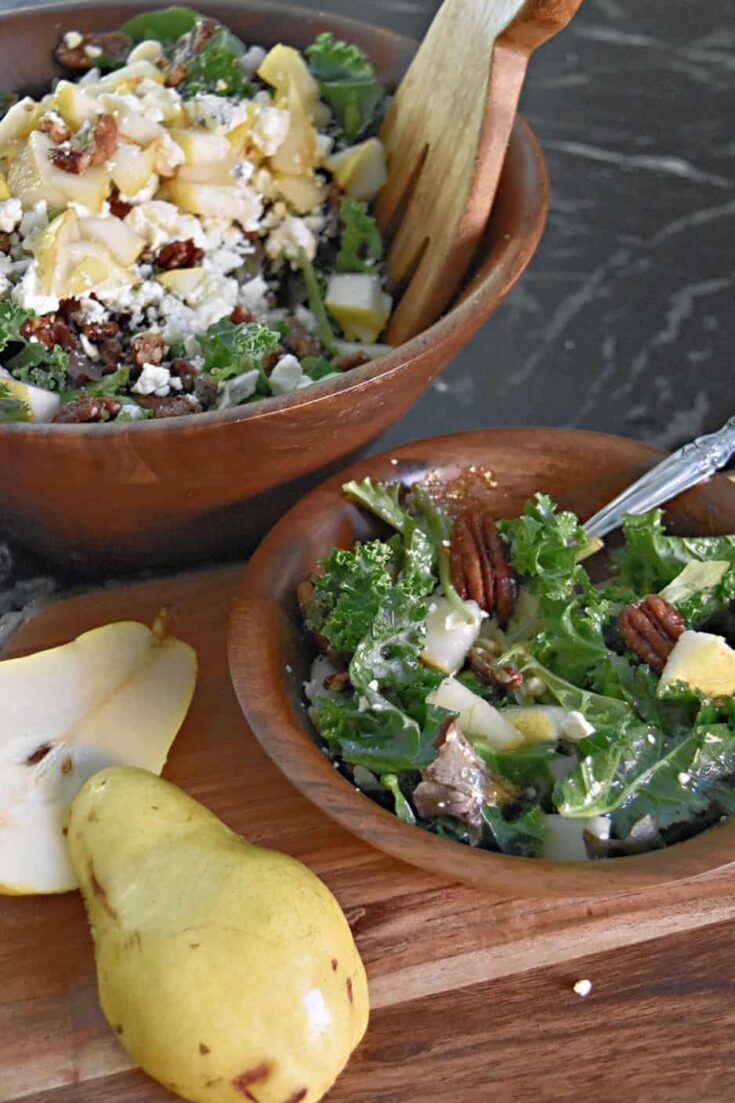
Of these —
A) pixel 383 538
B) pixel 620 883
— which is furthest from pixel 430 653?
pixel 620 883

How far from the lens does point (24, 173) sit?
3.26 ft

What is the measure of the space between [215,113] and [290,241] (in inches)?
5.1

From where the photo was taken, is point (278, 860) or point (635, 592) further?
point (635, 592)

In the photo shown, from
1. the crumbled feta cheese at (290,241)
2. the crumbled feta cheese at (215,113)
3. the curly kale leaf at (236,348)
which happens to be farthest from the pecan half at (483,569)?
the crumbled feta cheese at (215,113)

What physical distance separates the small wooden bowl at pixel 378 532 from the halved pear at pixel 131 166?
1.04ft

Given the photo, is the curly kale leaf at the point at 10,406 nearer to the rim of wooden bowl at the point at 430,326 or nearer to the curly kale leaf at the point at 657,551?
the rim of wooden bowl at the point at 430,326

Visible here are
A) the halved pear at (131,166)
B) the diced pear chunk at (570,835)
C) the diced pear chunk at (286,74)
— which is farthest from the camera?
the diced pear chunk at (286,74)

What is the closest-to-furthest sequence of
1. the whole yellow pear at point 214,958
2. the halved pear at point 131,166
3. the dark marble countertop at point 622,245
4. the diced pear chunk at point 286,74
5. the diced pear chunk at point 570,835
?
the whole yellow pear at point 214,958, the diced pear chunk at point 570,835, the halved pear at point 131,166, the diced pear chunk at point 286,74, the dark marble countertop at point 622,245

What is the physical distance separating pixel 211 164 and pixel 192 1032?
0.72 meters

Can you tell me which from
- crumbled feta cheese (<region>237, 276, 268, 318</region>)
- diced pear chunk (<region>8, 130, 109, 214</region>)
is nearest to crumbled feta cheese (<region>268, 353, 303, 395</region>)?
crumbled feta cheese (<region>237, 276, 268, 318</region>)

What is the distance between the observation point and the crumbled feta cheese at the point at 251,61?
1133 millimetres

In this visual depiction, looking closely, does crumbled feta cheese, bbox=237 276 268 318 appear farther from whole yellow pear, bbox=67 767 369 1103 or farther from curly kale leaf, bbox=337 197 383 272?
whole yellow pear, bbox=67 767 369 1103

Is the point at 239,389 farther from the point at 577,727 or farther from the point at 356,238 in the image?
the point at 577,727

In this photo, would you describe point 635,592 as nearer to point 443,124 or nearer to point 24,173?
point 443,124
